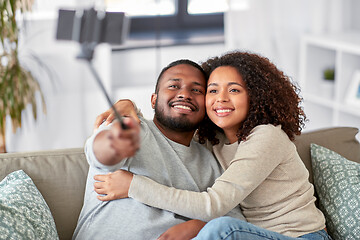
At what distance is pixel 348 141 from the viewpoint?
80.0 inches

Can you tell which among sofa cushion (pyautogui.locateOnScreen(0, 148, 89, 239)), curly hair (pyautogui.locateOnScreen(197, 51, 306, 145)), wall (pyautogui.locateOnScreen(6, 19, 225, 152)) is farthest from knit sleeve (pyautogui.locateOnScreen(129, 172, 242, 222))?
wall (pyautogui.locateOnScreen(6, 19, 225, 152))

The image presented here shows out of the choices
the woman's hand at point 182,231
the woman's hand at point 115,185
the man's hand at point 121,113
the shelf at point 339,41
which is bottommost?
the woman's hand at point 182,231

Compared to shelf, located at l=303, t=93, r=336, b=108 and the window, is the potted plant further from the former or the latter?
shelf, located at l=303, t=93, r=336, b=108

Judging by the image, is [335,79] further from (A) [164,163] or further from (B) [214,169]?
(A) [164,163]

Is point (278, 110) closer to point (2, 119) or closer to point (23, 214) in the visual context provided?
point (23, 214)

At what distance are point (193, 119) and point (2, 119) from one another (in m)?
1.14

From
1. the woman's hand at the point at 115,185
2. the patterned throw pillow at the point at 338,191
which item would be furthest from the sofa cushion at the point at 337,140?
the woman's hand at the point at 115,185

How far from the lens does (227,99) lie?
1.64 metres

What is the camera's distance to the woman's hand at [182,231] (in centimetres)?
152

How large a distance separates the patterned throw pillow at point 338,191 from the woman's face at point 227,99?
0.36 metres

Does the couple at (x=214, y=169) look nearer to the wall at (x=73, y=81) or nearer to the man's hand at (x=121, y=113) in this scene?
the man's hand at (x=121, y=113)

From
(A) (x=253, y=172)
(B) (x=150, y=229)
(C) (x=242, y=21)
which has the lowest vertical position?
(B) (x=150, y=229)

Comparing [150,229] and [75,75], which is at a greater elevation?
[75,75]

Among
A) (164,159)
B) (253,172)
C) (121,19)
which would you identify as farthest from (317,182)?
(121,19)
